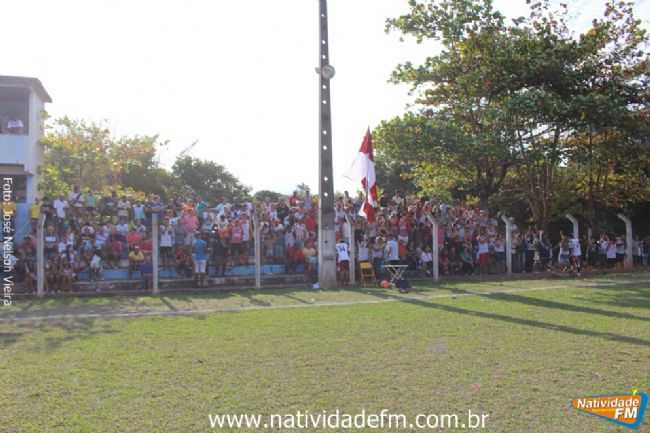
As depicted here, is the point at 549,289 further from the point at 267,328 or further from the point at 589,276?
the point at 267,328

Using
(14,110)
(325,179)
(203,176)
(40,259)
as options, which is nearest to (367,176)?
(325,179)

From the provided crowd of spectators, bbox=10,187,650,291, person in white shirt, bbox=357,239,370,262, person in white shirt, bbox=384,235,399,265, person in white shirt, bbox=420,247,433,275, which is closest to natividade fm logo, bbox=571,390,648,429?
person in white shirt, bbox=384,235,399,265

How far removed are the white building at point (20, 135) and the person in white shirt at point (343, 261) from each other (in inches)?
539

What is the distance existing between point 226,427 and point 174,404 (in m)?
0.86

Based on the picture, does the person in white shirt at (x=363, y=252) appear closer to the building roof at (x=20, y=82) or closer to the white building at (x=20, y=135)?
the white building at (x=20, y=135)

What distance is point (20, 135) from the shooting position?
81.8 feet

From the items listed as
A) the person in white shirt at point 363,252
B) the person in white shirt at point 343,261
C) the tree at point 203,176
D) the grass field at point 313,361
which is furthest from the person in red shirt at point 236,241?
the tree at point 203,176

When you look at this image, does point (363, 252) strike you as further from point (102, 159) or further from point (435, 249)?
point (102, 159)

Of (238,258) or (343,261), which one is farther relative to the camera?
(343,261)

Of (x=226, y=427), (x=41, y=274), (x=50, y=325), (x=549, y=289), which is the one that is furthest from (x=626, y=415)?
(x=41, y=274)

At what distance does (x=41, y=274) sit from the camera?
603 inches

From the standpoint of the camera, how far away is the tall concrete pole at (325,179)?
17891mm

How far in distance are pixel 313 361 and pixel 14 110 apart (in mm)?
23713

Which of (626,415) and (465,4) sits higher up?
(465,4)
